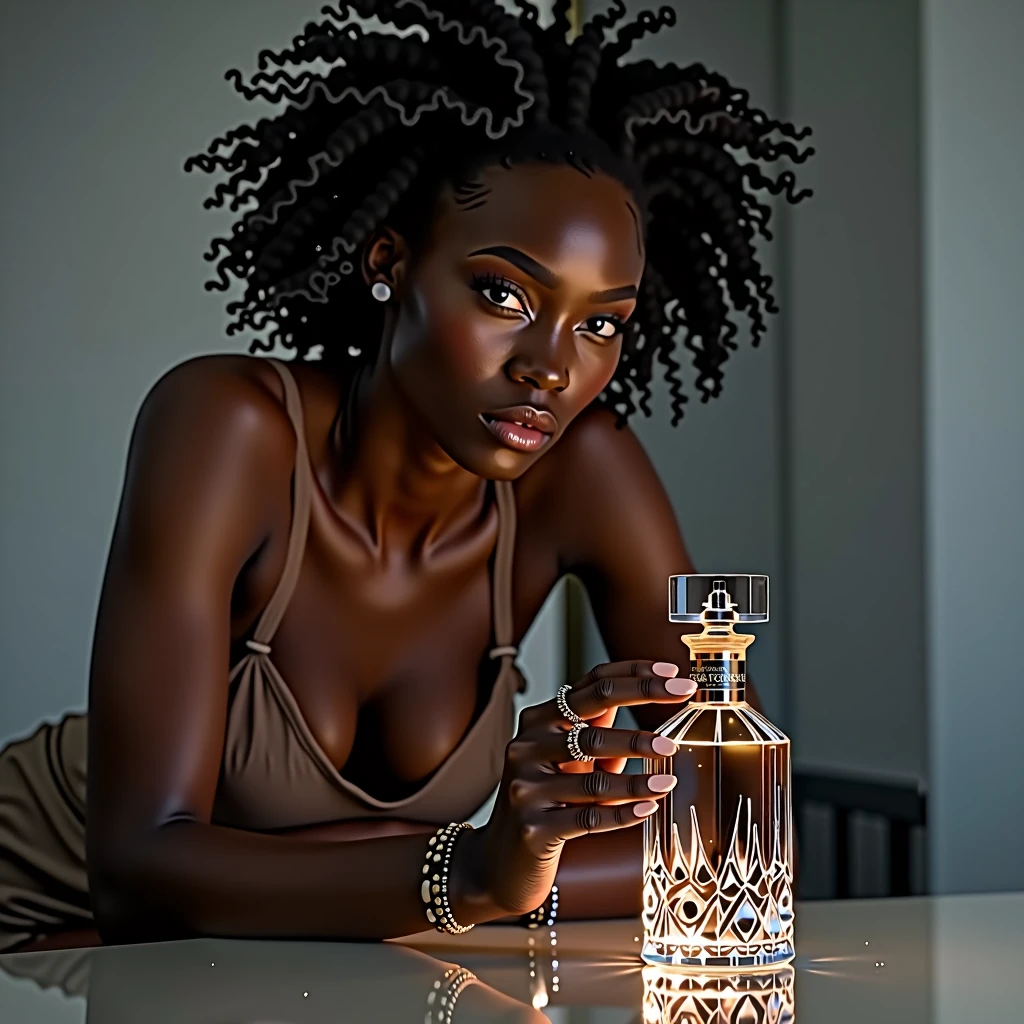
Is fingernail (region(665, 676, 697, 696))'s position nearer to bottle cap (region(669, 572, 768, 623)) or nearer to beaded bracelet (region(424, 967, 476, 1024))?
bottle cap (region(669, 572, 768, 623))

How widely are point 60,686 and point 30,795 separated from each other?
1059mm

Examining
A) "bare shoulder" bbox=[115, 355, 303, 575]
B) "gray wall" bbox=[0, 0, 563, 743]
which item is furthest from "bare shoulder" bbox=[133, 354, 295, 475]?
"gray wall" bbox=[0, 0, 563, 743]

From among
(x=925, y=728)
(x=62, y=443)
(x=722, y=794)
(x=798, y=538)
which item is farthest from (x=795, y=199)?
(x=62, y=443)

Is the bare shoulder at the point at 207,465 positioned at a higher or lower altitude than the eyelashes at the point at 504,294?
lower

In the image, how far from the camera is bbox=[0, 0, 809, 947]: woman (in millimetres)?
1002

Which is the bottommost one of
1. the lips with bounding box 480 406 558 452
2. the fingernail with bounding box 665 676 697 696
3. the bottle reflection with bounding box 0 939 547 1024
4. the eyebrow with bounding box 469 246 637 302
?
the bottle reflection with bounding box 0 939 547 1024

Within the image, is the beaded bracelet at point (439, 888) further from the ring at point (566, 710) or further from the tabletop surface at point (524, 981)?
the ring at point (566, 710)

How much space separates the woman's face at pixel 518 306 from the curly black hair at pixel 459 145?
0.08ft

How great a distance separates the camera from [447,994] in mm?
718

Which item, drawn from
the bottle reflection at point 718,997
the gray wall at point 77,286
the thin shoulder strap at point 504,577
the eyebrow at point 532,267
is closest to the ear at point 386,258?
the eyebrow at point 532,267

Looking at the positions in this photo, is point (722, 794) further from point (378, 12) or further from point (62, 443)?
point (62, 443)

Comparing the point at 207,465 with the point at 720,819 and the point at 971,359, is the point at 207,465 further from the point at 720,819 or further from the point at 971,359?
the point at 971,359

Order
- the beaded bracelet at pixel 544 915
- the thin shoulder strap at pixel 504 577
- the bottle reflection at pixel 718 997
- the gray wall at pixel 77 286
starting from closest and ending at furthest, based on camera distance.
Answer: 1. the bottle reflection at pixel 718 997
2. the beaded bracelet at pixel 544 915
3. the thin shoulder strap at pixel 504 577
4. the gray wall at pixel 77 286

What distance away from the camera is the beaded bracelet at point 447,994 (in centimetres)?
67
